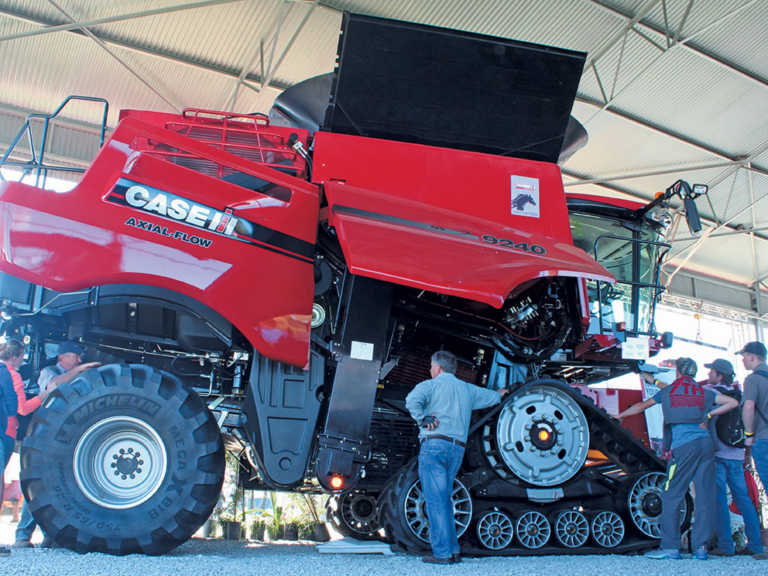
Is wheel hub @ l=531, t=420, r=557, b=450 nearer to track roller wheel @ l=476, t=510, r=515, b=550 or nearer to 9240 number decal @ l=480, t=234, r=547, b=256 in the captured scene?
track roller wheel @ l=476, t=510, r=515, b=550

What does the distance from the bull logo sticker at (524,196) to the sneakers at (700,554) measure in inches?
115

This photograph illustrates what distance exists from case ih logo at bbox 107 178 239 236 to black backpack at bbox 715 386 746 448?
4.63 m

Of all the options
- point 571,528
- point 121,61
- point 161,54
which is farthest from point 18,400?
point 161,54

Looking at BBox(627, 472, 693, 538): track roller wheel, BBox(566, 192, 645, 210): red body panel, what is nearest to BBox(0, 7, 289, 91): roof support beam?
BBox(566, 192, 645, 210): red body panel

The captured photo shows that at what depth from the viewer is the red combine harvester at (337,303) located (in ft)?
13.7

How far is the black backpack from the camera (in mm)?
5938

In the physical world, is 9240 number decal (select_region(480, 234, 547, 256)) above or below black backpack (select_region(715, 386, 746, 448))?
above

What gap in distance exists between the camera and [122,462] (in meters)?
4.23

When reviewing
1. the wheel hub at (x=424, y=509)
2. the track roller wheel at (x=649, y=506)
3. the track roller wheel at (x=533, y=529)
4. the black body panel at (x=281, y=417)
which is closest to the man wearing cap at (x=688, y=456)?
the track roller wheel at (x=649, y=506)

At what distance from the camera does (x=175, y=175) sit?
14.8 feet

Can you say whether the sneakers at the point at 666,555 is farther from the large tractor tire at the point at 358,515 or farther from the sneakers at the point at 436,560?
the large tractor tire at the point at 358,515

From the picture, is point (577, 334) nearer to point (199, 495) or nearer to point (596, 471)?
point (596, 471)

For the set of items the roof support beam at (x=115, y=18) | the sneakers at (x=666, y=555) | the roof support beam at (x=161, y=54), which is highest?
the roof support beam at (x=161, y=54)

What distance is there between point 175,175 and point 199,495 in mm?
2086
